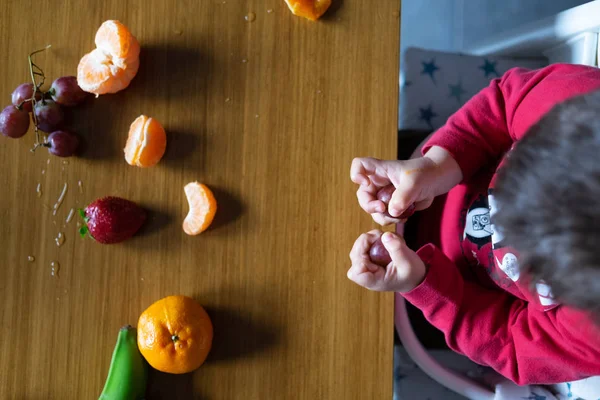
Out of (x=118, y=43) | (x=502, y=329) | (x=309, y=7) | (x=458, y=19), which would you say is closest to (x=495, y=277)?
(x=502, y=329)

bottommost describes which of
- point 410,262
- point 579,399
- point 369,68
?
point 579,399

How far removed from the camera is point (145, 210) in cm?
66

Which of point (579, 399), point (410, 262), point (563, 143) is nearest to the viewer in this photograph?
point (563, 143)

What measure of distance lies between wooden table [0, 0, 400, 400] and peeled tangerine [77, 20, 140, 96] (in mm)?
33

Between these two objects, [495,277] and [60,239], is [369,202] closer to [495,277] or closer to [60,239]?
[495,277]

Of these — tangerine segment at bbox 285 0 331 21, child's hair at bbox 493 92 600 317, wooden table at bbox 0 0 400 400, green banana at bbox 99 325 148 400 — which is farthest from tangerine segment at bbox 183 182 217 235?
child's hair at bbox 493 92 600 317

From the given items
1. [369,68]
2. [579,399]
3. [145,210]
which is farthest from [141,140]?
[579,399]

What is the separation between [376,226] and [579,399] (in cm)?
44

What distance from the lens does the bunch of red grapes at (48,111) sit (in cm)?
63

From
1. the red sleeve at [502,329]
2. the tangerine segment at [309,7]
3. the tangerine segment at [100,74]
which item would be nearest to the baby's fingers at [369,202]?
the red sleeve at [502,329]

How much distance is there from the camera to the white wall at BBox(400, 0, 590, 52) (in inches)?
50.9

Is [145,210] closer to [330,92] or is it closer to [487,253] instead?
[330,92]

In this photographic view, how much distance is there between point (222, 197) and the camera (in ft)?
2.15

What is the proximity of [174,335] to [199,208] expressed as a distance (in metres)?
0.17
